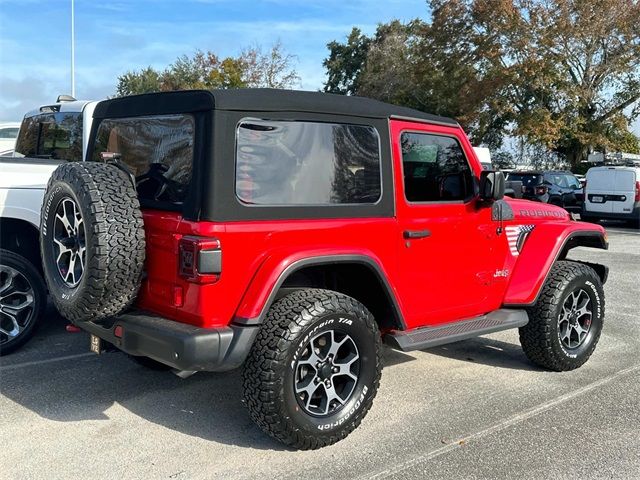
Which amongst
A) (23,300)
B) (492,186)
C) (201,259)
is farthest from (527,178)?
(201,259)

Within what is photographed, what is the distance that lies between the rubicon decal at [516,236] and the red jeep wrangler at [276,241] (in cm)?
30

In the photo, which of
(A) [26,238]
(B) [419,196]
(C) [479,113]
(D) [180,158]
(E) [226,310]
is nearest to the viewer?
(E) [226,310]

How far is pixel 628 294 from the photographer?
8180 mm

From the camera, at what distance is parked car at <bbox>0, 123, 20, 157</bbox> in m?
8.62

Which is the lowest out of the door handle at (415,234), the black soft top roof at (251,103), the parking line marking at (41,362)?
the parking line marking at (41,362)

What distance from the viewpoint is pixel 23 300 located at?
5.22m

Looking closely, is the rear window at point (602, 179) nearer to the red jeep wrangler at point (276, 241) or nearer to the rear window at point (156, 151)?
the red jeep wrangler at point (276, 241)

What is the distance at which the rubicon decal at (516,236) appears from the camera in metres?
4.83

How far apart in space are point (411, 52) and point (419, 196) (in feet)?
115

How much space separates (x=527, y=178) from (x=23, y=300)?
16795mm

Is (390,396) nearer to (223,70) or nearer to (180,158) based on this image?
(180,158)

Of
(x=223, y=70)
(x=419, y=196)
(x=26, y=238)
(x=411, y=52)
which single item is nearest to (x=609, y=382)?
(x=419, y=196)

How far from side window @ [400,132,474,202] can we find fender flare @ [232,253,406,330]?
60cm

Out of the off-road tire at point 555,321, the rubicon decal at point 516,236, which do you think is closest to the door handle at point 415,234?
the rubicon decal at point 516,236
